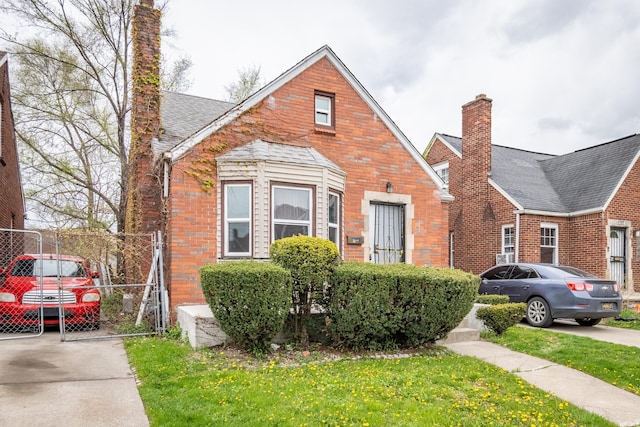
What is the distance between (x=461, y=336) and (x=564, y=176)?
1399 centimetres

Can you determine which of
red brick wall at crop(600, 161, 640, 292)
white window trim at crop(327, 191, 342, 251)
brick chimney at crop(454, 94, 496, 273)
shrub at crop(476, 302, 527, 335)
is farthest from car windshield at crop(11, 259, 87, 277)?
red brick wall at crop(600, 161, 640, 292)

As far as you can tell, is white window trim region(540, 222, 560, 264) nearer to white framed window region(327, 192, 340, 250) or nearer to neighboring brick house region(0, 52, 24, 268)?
white framed window region(327, 192, 340, 250)

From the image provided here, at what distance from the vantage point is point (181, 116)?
1237 cm

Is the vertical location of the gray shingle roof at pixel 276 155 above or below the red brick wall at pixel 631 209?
above

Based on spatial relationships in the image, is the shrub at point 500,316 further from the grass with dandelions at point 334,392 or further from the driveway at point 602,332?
the grass with dandelions at point 334,392

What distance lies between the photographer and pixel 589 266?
16.2m

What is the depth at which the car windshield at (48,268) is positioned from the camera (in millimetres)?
9258

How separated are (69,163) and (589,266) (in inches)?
831

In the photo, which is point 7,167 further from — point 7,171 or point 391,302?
point 391,302

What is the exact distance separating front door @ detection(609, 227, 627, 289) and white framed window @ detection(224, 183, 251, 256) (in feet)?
47.7

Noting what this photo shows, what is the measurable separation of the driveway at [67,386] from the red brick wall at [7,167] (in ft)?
25.9

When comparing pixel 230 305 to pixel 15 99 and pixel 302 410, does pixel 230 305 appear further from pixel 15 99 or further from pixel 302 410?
pixel 15 99

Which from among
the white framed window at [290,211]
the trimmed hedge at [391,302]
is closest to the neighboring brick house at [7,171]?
the white framed window at [290,211]

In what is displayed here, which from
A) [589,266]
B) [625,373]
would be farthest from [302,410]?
[589,266]
